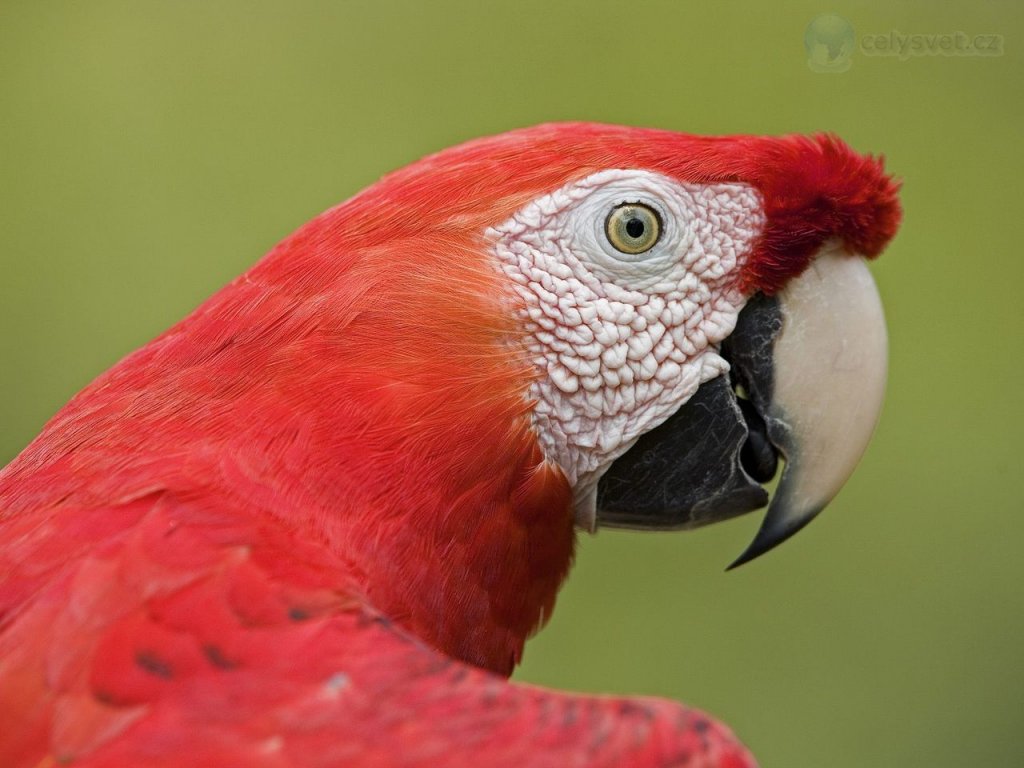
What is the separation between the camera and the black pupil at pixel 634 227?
3.29 ft

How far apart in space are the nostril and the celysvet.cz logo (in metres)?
1.68

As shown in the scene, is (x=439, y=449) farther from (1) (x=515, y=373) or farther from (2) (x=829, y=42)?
(2) (x=829, y=42)

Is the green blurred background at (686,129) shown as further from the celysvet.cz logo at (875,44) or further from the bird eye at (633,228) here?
the bird eye at (633,228)

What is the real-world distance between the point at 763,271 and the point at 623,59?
5.88ft

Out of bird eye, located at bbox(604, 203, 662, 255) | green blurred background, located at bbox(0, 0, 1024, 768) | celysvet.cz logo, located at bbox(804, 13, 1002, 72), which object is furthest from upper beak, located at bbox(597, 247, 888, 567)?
celysvet.cz logo, located at bbox(804, 13, 1002, 72)

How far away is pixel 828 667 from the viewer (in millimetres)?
2533

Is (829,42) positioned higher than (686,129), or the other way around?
(829,42)

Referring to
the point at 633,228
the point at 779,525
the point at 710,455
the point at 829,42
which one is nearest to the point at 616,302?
the point at 633,228

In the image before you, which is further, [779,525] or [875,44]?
[875,44]

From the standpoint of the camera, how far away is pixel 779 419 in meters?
1.06

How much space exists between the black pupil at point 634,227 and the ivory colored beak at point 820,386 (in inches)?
6.8

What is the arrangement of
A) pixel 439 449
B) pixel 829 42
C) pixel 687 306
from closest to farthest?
1. pixel 439 449
2. pixel 687 306
3. pixel 829 42

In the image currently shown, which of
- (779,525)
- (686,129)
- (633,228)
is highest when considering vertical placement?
(686,129)

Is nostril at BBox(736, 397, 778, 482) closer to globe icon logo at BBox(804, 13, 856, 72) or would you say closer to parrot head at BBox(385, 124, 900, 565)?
parrot head at BBox(385, 124, 900, 565)
